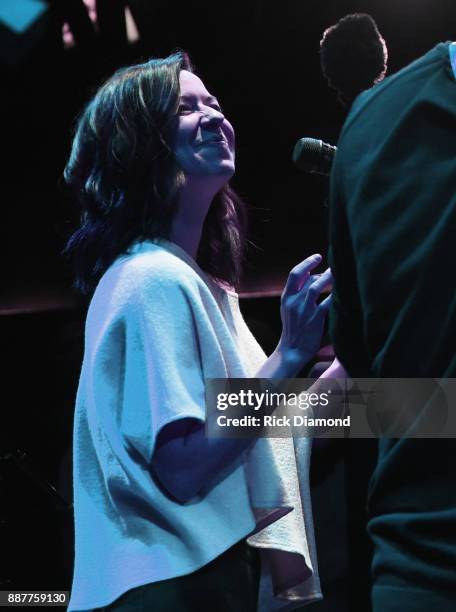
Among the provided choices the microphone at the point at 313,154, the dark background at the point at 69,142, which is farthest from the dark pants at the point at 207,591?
the dark background at the point at 69,142

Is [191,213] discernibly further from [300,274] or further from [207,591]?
[207,591]

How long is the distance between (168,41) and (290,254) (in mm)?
925

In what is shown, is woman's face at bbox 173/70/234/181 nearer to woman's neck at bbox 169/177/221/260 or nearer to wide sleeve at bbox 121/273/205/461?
woman's neck at bbox 169/177/221/260

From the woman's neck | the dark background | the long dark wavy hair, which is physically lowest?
the dark background

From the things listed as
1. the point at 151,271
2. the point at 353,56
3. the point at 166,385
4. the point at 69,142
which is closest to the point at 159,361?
the point at 166,385

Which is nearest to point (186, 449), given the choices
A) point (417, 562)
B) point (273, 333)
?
point (417, 562)

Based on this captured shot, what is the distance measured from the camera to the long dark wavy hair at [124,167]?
48.3 inches

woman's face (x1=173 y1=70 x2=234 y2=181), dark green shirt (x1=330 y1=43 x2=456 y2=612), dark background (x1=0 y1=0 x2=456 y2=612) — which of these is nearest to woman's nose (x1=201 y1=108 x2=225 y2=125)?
woman's face (x1=173 y1=70 x2=234 y2=181)

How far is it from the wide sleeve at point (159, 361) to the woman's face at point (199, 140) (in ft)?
0.86

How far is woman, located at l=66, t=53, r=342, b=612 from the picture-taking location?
98 centimetres

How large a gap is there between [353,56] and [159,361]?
1.41 meters

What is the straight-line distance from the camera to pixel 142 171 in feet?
4.13

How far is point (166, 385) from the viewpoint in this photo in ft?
3.24

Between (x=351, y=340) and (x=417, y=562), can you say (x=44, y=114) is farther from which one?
(x=417, y=562)
